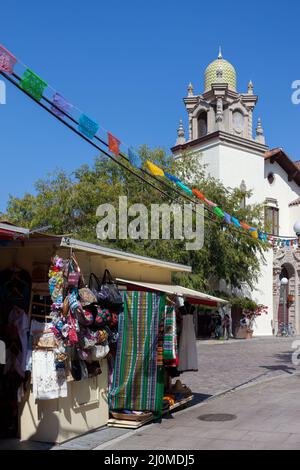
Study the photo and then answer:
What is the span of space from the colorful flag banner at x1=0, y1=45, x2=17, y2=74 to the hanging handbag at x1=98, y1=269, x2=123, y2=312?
3.95 m

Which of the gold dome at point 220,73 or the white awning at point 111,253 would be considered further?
the gold dome at point 220,73

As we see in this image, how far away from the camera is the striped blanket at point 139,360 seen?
9.86m

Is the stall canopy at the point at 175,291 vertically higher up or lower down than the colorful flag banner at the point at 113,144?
lower down

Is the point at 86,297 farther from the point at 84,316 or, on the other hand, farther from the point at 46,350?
the point at 46,350

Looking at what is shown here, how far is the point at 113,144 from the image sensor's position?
9203 millimetres

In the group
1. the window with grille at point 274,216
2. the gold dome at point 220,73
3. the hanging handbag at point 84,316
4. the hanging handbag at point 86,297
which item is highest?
the gold dome at point 220,73

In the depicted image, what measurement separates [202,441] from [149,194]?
1955cm

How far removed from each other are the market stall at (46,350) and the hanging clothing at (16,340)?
1 cm

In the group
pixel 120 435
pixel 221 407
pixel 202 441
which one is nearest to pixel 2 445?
pixel 120 435

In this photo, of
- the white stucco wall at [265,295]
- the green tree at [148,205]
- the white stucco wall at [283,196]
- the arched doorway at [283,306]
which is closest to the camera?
the green tree at [148,205]

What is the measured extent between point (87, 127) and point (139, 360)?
4044 mm

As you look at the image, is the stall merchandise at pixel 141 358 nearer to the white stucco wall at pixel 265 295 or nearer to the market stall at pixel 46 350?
the market stall at pixel 46 350

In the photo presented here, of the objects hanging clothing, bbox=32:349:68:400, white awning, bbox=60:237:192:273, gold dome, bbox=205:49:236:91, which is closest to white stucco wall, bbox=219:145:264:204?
gold dome, bbox=205:49:236:91

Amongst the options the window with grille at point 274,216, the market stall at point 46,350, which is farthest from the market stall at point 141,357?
the window with grille at point 274,216
